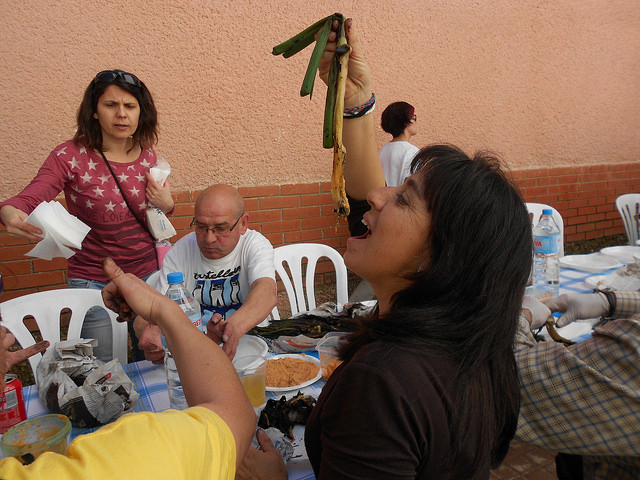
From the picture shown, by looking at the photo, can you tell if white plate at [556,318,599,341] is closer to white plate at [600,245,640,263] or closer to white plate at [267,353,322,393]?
white plate at [267,353,322,393]

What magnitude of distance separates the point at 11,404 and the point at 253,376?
0.80m

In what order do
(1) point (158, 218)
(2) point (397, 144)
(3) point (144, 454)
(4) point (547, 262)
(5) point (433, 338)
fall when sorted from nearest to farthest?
(3) point (144, 454) < (5) point (433, 338) < (1) point (158, 218) < (4) point (547, 262) < (2) point (397, 144)

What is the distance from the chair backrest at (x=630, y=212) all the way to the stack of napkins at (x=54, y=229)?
535cm

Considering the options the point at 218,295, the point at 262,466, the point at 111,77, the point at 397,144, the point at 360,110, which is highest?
the point at 111,77

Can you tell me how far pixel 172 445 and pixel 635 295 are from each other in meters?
2.13

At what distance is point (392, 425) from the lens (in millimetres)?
1006

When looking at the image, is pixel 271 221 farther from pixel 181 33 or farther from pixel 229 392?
pixel 229 392

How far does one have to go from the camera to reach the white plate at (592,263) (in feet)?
11.1

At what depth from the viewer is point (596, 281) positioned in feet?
10.0

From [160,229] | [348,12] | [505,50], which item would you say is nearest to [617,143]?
[505,50]

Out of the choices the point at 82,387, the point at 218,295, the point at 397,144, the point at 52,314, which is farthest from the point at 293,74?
the point at 82,387

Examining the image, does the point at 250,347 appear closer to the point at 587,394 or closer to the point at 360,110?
the point at 360,110

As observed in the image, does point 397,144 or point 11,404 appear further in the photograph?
point 397,144

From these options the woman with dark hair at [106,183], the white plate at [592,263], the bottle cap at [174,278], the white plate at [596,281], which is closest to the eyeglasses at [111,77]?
the woman with dark hair at [106,183]
